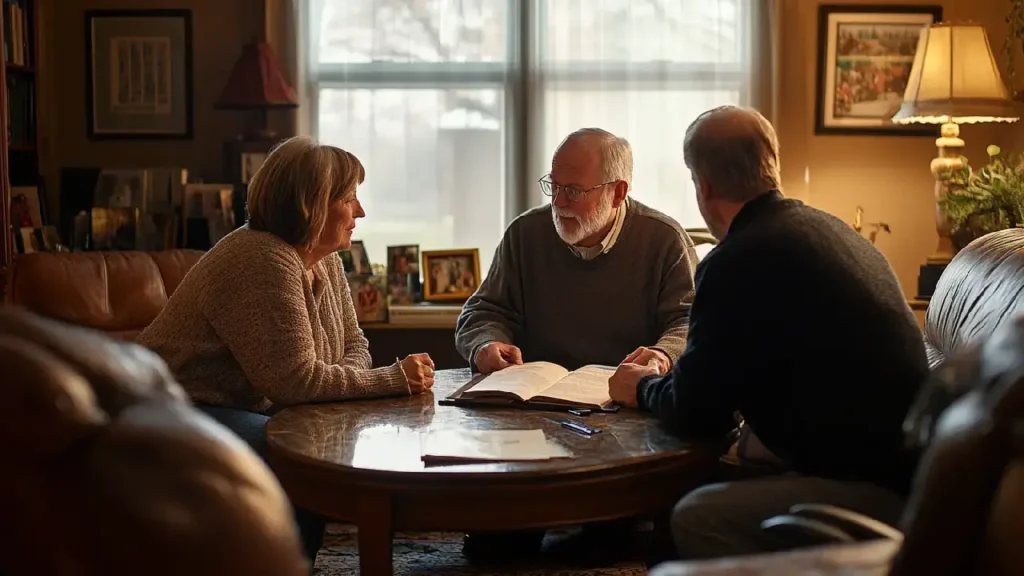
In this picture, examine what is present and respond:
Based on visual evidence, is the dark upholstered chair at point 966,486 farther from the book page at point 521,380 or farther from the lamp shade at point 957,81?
the lamp shade at point 957,81

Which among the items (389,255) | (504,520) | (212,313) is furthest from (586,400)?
(389,255)

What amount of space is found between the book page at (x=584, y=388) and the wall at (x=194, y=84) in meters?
2.67

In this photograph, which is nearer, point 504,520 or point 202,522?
point 202,522

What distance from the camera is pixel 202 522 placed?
60 cm

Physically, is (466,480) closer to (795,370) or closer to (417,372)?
(795,370)

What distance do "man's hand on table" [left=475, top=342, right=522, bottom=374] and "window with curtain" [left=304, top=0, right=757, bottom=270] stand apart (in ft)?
6.71

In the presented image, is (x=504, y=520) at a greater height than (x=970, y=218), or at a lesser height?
lesser

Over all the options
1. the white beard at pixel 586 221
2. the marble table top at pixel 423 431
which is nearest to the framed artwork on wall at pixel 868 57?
the white beard at pixel 586 221

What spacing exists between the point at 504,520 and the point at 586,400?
522mm

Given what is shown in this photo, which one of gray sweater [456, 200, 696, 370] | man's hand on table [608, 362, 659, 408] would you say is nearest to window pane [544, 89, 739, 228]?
gray sweater [456, 200, 696, 370]

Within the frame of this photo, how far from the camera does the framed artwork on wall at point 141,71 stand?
464cm

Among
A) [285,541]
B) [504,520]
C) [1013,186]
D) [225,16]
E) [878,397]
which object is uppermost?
[225,16]

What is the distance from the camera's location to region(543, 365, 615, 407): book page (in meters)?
2.24

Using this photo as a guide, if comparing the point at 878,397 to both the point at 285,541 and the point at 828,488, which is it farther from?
the point at 285,541
